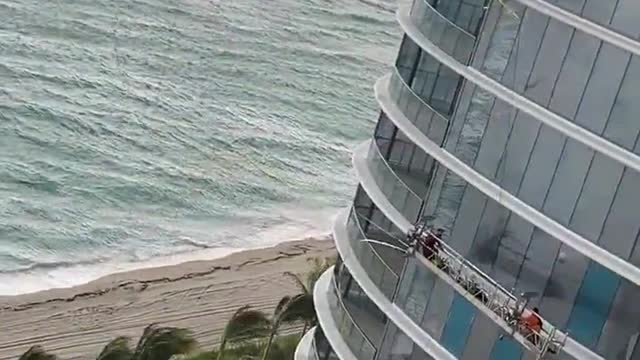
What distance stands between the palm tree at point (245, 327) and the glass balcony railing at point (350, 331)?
1196 cm

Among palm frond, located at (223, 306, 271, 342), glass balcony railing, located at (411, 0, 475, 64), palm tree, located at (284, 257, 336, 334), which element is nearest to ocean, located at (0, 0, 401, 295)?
palm tree, located at (284, 257, 336, 334)

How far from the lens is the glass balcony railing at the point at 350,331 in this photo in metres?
25.6

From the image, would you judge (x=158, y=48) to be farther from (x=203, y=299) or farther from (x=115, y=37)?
(x=203, y=299)

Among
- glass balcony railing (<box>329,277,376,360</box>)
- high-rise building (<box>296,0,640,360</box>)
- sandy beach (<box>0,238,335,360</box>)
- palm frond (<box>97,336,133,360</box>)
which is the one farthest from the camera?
sandy beach (<box>0,238,335,360</box>)

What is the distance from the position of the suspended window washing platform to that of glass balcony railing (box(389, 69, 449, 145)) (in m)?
1.70

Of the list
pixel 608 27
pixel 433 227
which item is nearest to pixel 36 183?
pixel 433 227

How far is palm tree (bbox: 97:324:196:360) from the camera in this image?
36.8m

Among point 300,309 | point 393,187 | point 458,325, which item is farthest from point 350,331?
point 300,309

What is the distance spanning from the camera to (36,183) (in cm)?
5631

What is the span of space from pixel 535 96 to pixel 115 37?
53753 mm

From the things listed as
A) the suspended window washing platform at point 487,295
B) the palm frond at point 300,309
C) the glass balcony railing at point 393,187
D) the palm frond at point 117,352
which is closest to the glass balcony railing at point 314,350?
the glass balcony railing at point 393,187

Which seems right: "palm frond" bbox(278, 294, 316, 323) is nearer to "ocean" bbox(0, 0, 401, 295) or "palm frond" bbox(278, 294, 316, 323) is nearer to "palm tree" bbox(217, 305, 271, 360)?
"palm tree" bbox(217, 305, 271, 360)

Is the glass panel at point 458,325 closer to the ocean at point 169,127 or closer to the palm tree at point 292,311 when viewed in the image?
the palm tree at point 292,311

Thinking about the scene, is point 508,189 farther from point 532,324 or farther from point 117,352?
point 117,352
